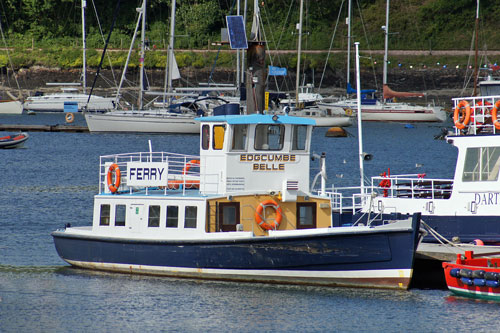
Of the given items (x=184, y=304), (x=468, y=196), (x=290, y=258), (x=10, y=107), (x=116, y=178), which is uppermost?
(x=116, y=178)

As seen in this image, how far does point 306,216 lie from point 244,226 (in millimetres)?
1678

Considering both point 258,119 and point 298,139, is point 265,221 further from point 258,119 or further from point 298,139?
point 258,119

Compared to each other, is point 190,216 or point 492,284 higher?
point 190,216

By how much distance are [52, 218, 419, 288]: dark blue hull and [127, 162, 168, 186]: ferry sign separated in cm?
162

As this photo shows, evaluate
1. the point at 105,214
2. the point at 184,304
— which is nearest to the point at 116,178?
the point at 105,214

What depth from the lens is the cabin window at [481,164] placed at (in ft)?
82.8

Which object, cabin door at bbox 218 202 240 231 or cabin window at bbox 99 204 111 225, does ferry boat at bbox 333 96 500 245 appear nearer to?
cabin door at bbox 218 202 240 231

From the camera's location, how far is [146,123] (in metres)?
73.4

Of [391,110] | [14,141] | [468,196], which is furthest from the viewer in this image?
[391,110]

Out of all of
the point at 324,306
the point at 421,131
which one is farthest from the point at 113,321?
the point at 421,131

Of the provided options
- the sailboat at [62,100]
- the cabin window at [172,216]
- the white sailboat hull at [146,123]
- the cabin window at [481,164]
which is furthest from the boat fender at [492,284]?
the sailboat at [62,100]

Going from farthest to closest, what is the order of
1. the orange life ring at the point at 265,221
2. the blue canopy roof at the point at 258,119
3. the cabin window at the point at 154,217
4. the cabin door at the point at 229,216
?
the cabin window at the point at 154,217 < the blue canopy roof at the point at 258,119 < the cabin door at the point at 229,216 < the orange life ring at the point at 265,221

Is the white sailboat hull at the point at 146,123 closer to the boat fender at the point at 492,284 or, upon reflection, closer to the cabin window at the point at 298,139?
the cabin window at the point at 298,139

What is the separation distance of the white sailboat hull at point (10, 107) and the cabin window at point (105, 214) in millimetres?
77485
